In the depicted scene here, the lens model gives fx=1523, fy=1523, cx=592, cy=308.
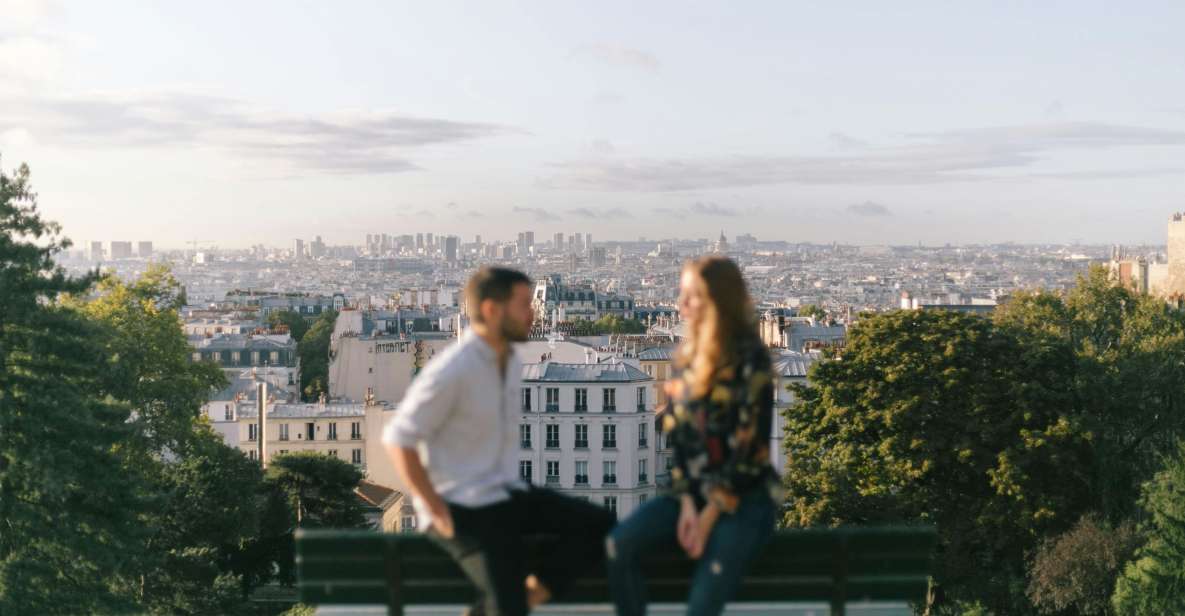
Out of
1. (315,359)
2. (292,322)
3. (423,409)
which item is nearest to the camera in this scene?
(423,409)

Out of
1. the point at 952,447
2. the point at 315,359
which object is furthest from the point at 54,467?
the point at 315,359

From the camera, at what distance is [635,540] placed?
684 centimetres

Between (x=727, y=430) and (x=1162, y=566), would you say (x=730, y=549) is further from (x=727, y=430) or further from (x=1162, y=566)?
(x=1162, y=566)

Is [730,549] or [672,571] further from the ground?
[730,549]

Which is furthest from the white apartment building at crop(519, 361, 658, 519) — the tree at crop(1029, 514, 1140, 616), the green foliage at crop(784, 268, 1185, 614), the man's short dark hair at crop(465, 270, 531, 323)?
the man's short dark hair at crop(465, 270, 531, 323)

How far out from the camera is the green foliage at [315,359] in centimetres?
9988

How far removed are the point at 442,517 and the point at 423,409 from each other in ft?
1.70

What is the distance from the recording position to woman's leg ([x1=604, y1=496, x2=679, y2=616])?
6832mm

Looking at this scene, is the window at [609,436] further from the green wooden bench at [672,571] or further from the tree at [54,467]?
the green wooden bench at [672,571]

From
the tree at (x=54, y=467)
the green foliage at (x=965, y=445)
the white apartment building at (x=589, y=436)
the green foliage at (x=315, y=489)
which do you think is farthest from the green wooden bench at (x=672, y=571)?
the white apartment building at (x=589, y=436)

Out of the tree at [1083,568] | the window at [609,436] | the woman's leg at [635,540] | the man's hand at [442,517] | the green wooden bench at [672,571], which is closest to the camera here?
the man's hand at [442,517]

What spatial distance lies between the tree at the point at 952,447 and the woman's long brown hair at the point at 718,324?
24868 millimetres

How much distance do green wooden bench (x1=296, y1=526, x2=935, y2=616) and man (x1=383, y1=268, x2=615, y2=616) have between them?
0.31 m

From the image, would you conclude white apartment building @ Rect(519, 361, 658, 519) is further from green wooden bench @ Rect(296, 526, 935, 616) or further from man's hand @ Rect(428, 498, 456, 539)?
man's hand @ Rect(428, 498, 456, 539)
